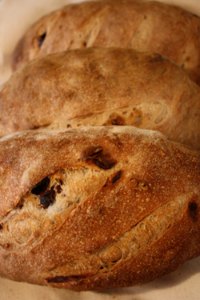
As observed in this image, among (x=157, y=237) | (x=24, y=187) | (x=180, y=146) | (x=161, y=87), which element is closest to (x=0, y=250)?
(x=24, y=187)

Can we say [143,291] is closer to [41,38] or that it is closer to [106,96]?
[106,96]

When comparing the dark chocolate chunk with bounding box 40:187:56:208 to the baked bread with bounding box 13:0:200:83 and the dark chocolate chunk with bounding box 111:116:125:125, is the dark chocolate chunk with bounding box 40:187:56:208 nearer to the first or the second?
the dark chocolate chunk with bounding box 111:116:125:125

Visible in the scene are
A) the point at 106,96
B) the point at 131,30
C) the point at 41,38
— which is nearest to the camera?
the point at 106,96

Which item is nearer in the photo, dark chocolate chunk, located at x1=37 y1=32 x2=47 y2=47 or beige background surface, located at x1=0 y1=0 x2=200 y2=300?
beige background surface, located at x1=0 y1=0 x2=200 y2=300

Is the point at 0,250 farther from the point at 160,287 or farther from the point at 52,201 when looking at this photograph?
the point at 160,287

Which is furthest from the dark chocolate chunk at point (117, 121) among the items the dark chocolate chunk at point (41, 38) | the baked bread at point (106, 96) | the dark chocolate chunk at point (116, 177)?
the dark chocolate chunk at point (41, 38)

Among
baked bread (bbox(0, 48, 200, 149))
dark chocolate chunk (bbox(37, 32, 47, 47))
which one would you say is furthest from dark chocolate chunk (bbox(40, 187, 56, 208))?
dark chocolate chunk (bbox(37, 32, 47, 47))

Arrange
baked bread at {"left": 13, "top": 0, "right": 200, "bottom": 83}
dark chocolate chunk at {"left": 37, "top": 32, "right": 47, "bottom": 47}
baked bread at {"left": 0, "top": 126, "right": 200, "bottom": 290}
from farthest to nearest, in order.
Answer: dark chocolate chunk at {"left": 37, "top": 32, "right": 47, "bottom": 47}
baked bread at {"left": 13, "top": 0, "right": 200, "bottom": 83}
baked bread at {"left": 0, "top": 126, "right": 200, "bottom": 290}

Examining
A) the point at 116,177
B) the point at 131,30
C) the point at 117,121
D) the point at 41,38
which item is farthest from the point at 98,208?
the point at 41,38

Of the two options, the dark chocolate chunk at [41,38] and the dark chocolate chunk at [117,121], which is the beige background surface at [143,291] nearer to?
the dark chocolate chunk at [117,121]
